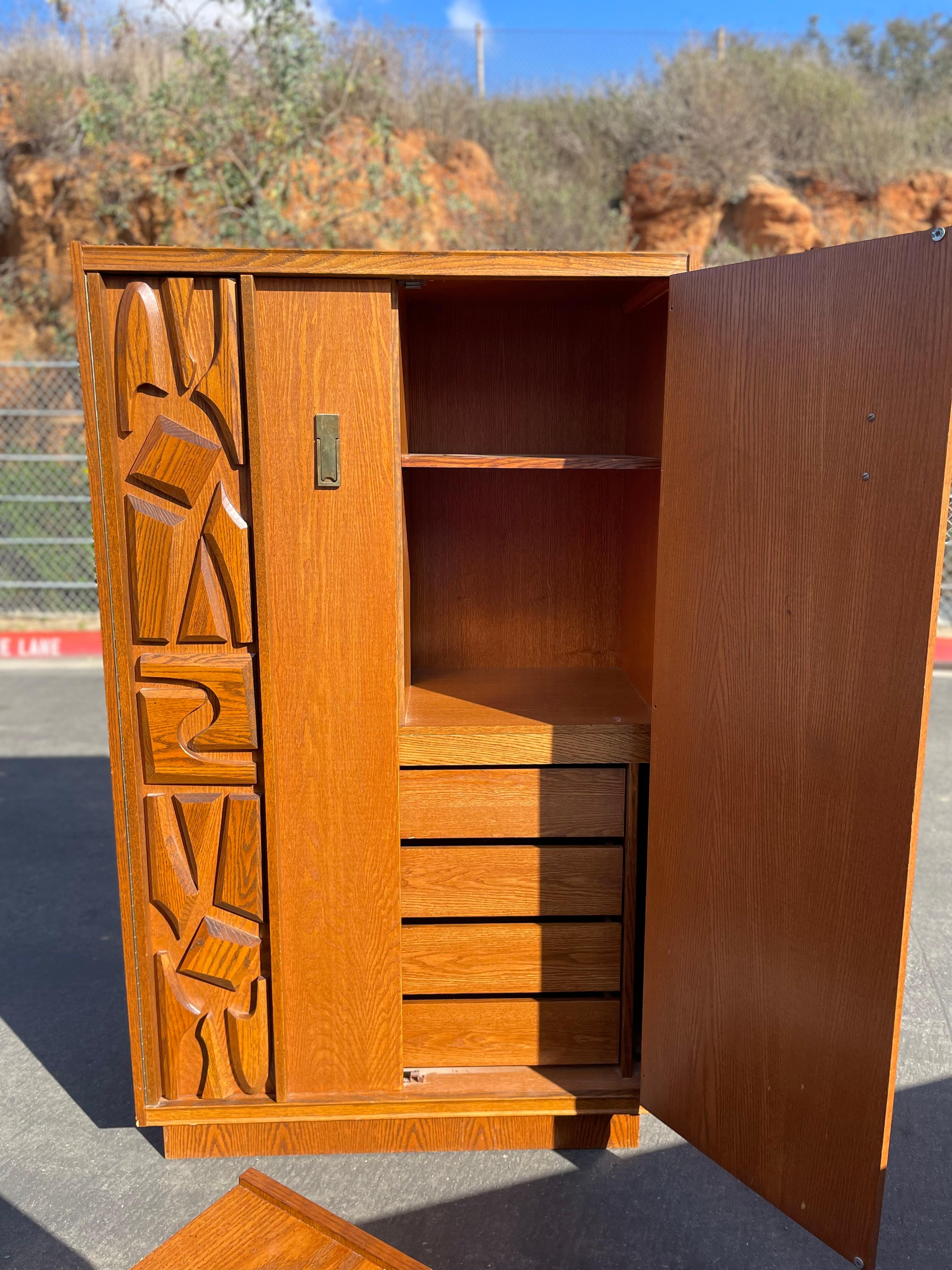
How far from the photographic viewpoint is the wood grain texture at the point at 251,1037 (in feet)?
7.01

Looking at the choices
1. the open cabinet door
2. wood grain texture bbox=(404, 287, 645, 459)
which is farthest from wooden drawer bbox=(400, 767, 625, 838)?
wood grain texture bbox=(404, 287, 645, 459)

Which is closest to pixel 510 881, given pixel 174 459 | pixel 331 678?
pixel 331 678

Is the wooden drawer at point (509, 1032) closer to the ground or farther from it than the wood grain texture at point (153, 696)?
closer to the ground

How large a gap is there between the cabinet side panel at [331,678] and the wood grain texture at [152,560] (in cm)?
19

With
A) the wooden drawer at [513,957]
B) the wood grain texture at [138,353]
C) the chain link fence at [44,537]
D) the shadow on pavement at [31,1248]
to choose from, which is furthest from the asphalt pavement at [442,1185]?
the chain link fence at [44,537]

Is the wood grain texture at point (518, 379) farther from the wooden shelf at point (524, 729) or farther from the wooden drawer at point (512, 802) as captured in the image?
the wooden drawer at point (512, 802)

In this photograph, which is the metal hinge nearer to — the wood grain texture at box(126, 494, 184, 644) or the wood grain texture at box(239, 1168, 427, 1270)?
the wood grain texture at box(126, 494, 184, 644)

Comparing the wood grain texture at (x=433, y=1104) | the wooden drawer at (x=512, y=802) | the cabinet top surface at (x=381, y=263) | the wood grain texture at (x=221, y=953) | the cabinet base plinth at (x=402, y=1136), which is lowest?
the cabinet base plinth at (x=402, y=1136)

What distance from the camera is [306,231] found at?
29.7 feet

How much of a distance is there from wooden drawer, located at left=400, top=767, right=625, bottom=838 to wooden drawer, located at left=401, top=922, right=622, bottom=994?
0.78 feet

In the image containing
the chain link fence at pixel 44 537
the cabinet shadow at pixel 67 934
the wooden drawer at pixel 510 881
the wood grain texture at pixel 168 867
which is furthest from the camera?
the chain link fence at pixel 44 537

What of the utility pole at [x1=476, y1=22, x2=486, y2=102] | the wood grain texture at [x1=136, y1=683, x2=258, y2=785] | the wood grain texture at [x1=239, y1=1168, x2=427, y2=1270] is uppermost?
the utility pole at [x1=476, y1=22, x2=486, y2=102]

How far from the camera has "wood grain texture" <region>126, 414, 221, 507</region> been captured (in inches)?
75.4

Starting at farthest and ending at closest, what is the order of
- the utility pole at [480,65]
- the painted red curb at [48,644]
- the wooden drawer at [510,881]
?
the utility pole at [480,65] → the painted red curb at [48,644] → the wooden drawer at [510,881]
